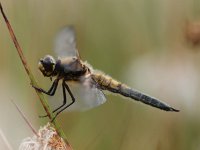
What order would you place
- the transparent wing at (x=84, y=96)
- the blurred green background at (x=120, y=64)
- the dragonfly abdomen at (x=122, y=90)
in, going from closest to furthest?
the transparent wing at (x=84, y=96), the dragonfly abdomen at (x=122, y=90), the blurred green background at (x=120, y=64)

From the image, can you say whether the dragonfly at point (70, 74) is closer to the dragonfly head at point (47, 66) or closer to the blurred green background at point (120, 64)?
the dragonfly head at point (47, 66)

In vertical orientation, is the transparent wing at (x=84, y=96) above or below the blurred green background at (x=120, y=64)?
above

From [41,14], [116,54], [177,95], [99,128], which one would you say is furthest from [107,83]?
[41,14]

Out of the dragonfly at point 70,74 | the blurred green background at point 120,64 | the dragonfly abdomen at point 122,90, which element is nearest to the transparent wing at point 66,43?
the dragonfly at point 70,74

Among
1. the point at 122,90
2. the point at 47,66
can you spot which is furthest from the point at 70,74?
the point at 122,90

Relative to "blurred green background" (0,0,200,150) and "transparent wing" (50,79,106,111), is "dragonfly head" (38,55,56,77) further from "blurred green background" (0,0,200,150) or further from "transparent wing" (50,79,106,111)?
"blurred green background" (0,0,200,150)

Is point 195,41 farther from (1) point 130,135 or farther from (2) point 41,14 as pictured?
(2) point 41,14
